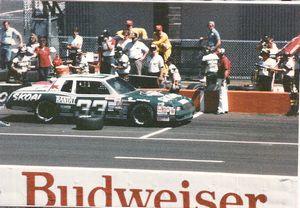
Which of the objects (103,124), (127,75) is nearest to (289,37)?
(127,75)

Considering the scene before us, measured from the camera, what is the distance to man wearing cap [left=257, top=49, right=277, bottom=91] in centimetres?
927

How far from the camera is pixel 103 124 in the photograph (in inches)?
386

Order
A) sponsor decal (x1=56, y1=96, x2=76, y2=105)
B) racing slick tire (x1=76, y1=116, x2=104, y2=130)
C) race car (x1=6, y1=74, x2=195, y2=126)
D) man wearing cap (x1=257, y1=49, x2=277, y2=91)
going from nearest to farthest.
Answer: racing slick tire (x1=76, y1=116, x2=104, y2=130) → man wearing cap (x1=257, y1=49, x2=277, y2=91) → race car (x1=6, y1=74, x2=195, y2=126) → sponsor decal (x1=56, y1=96, x2=76, y2=105)

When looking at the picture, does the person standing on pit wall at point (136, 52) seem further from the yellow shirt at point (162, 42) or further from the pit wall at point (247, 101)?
the pit wall at point (247, 101)

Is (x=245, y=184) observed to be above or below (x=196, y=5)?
below

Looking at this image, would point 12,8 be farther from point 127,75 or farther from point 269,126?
point 269,126

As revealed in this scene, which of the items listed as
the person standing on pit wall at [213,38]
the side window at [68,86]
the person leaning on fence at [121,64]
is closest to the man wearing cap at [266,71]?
the person standing on pit wall at [213,38]

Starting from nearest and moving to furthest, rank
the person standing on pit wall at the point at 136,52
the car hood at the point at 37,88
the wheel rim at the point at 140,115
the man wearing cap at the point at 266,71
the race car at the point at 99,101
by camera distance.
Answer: the person standing on pit wall at the point at 136,52 < the man wearing cap at the point at 266,71 < the race car at the point at 99,101 < the car hood at the point at 37,88 < the wheel rim at the point at 140,115

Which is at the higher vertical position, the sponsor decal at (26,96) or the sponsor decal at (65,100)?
the sponsor decal at (26,96)

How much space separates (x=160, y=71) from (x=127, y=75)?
90 cm

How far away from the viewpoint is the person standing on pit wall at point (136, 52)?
28.3ft

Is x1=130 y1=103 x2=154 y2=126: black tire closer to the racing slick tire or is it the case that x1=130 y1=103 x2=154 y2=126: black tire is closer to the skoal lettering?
the racing slick tire

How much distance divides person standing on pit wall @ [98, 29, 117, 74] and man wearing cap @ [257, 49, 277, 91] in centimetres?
190

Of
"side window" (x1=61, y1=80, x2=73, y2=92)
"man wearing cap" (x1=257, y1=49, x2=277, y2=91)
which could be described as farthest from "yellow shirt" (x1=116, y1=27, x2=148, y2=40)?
"man wearing cap" (x1=257, y1=49, x2=277, y2=91)
